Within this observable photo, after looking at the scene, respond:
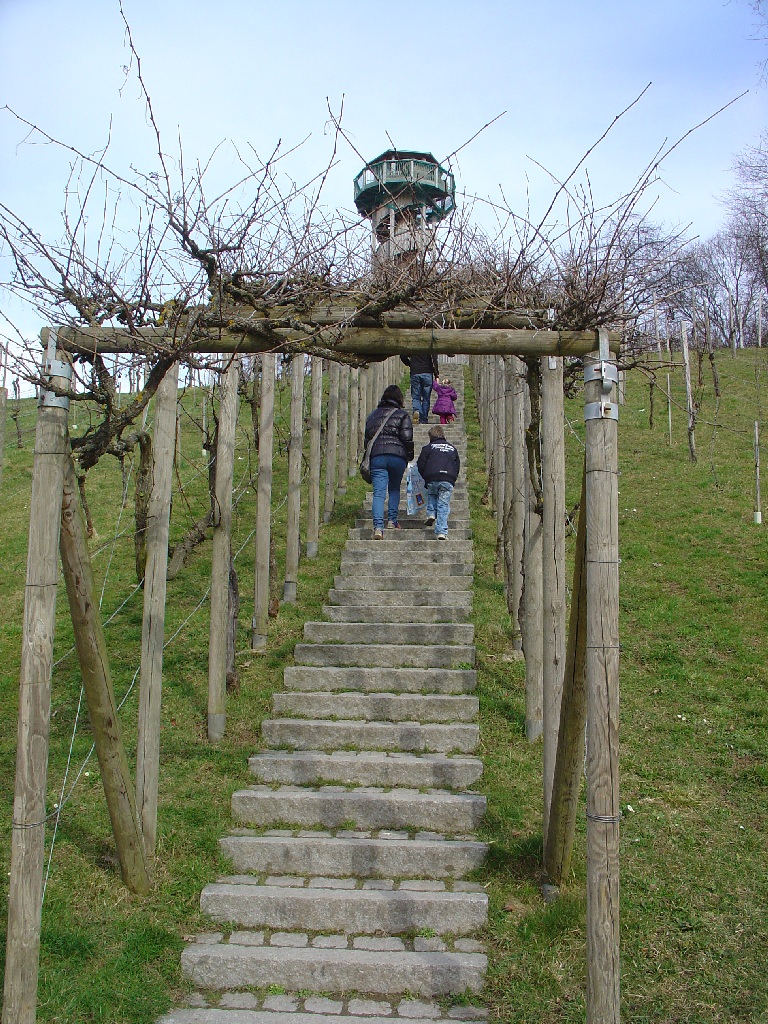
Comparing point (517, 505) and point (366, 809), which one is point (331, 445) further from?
point (366, 809)

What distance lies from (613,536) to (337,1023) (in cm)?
257

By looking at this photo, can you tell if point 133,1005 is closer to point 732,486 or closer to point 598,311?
point 598,311

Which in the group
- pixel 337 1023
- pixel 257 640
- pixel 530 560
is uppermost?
pixel 530 560

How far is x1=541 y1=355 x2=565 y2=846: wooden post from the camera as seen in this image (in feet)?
16.4

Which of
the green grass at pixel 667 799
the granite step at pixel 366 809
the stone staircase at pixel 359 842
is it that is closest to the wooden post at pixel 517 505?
the green grass at pixel 667 799

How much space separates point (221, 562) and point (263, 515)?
4.41 feet

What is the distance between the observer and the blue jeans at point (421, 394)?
43.2ft

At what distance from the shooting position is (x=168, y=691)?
265 inches

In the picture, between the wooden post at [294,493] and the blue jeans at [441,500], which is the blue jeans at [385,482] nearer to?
the blue jeans at [441,500]

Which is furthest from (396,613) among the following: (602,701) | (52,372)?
(52,372)

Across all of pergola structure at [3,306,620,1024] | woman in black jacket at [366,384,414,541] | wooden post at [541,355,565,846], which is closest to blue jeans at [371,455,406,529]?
woman in black jacket at [366,384,414,541]

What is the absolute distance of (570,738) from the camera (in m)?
4.46

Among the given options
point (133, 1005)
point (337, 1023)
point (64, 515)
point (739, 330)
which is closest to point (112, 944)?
point (133, 1005)

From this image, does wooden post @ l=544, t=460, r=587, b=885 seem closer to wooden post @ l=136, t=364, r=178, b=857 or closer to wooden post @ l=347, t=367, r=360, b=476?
wooden post @ l=136, t=364, r=178, b=857
